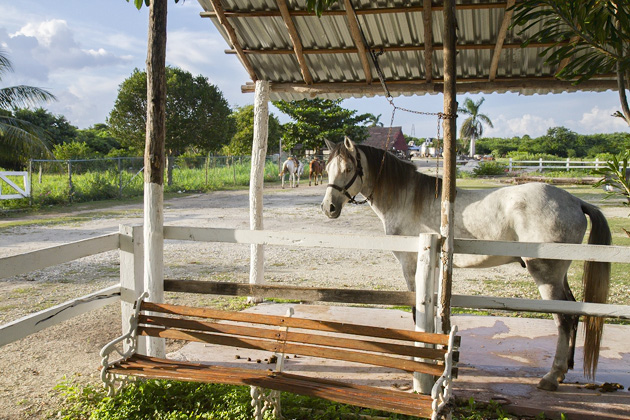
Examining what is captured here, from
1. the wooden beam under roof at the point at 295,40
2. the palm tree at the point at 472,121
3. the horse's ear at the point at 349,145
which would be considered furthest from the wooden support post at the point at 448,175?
the palm tree at the point at 472,121

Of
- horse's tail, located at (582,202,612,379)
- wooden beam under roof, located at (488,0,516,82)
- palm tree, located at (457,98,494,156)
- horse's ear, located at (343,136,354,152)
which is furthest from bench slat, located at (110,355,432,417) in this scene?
palm tree, located at (457,98,494,156)

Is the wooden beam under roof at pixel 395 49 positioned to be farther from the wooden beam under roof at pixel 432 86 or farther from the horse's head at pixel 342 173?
the horse's head at pixel 342 173

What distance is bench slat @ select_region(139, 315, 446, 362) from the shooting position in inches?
119

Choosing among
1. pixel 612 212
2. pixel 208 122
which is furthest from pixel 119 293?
pixel 208 122

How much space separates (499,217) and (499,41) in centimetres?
205

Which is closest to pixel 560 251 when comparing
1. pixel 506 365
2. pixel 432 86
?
pixel 506 365

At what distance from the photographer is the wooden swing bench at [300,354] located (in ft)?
9.34

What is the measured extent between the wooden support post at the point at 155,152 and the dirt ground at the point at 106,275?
105cm

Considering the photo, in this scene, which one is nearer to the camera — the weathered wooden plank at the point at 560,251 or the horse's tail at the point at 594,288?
the weathered wooden plank at the point at 560,251

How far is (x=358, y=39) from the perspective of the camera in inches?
207

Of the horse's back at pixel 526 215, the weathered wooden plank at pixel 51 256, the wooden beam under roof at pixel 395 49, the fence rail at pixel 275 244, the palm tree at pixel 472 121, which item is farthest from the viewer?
the palm tree at pixel 472 121

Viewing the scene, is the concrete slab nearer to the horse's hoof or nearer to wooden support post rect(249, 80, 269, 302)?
the horse's hoof

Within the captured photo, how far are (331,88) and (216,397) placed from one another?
13.1ft

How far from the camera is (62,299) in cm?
646
